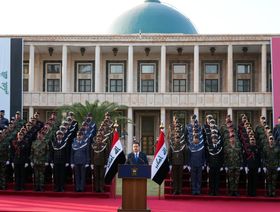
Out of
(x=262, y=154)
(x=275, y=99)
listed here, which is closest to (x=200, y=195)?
(x=262, y=154)

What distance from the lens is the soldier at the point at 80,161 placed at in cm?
1334

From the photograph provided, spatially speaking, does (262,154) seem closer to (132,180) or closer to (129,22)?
(132,180)

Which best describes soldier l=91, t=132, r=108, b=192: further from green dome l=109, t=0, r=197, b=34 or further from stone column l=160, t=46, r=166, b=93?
green dome l=109, t=0, r=197, b=34

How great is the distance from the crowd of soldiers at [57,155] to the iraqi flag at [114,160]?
A: 21cm

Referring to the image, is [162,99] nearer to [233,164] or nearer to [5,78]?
[5,78]

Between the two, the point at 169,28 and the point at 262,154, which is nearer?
the point at 262,154

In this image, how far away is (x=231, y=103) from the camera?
3634cm

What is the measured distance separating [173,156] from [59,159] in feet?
9.12

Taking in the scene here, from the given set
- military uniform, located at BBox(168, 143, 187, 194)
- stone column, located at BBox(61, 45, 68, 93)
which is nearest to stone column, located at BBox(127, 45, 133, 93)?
stone column, located at BBox(61, 45, 68, 93)

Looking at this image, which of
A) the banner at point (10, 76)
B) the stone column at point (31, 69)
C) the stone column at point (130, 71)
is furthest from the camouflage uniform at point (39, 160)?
the stone column at point (31, 69)

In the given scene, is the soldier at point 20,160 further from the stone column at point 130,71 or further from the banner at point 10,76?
the stone column at point 130,71

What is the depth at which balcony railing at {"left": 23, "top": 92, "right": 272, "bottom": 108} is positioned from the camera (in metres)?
36.3

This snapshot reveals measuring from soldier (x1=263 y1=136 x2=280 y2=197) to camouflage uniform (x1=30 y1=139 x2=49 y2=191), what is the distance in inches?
210

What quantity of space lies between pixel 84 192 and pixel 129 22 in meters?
33.2
